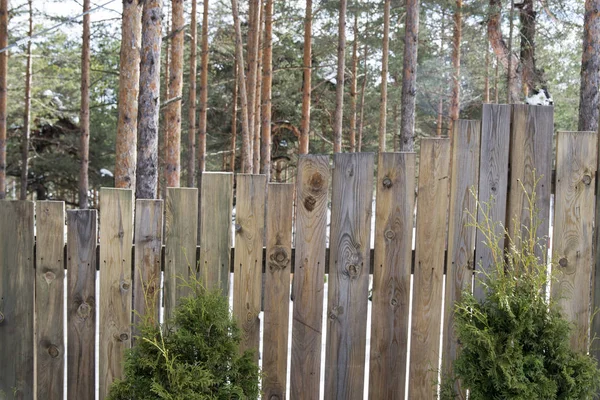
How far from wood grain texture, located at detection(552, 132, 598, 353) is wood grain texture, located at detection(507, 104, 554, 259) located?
57 mm

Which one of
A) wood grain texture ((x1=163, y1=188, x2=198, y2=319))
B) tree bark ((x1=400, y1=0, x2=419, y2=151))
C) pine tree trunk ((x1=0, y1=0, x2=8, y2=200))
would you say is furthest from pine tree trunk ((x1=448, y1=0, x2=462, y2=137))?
wood grain texture ((x1=163, y1=188, x2=198, y2=319))

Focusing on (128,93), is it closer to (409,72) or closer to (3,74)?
(409,72)

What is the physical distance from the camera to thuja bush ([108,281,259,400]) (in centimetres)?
230

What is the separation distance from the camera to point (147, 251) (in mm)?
2832

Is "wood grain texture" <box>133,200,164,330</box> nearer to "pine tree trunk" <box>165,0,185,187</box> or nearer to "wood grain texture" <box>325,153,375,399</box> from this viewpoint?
"wood grain texture" <box>325,153,375,399</box>

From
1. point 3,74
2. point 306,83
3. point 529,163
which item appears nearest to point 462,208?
point 529,163

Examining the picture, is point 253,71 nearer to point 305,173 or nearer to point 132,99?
point 132,99

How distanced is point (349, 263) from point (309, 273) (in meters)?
0.21

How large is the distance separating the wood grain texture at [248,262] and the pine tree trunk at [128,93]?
4046 mm

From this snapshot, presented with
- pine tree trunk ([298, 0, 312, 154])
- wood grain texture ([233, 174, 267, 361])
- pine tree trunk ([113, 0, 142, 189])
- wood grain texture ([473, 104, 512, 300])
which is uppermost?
pine tree trunk ([298, 0, 312, 154])

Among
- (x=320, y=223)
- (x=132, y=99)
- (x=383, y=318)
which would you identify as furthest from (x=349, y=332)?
(x=132, y=99)

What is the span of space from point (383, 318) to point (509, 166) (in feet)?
3.27

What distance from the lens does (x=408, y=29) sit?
Result: 12.3 meters

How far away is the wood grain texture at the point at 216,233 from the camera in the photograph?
9.24 ft
